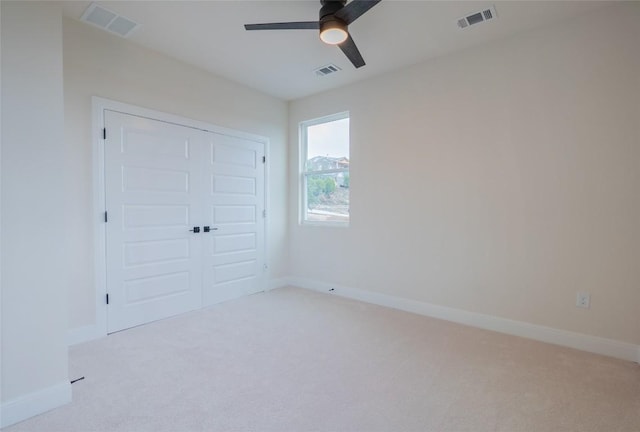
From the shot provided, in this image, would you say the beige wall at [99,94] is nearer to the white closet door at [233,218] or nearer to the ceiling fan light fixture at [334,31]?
the white closet door at [233,218]

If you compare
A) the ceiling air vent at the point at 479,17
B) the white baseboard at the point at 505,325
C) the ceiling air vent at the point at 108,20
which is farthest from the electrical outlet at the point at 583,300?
the ceiling air vent at the point at 108,20

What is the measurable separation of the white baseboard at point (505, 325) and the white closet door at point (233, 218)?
4.08 feet

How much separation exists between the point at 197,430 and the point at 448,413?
1455 mm

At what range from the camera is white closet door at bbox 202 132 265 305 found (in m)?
3.89

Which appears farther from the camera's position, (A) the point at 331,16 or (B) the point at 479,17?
(B) the point at 479,17

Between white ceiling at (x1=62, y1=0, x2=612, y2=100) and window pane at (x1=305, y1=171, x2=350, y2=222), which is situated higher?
white ceiling at (x1=62, y1=0, x2=612, y2=100)

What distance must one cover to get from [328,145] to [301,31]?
1.86 meters

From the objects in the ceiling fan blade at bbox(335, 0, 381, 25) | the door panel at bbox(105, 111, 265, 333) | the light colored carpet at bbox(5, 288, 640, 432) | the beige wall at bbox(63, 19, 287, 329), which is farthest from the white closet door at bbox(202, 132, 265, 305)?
the ceiling fan blade at bbox(335, 0, 381, 25)

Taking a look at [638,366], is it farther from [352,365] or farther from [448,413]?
[352,365]

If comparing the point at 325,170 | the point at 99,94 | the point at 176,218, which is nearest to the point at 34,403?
the point at 176,218

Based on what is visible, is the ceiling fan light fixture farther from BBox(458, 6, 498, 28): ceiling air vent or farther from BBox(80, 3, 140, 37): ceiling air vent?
BBox(80, 3, 140, 37): ceiling air vent

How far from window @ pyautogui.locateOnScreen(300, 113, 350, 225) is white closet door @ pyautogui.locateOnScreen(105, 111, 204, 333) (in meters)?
1.65

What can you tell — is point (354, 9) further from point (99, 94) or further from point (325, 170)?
point (325, 170)

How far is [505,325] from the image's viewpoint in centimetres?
308
